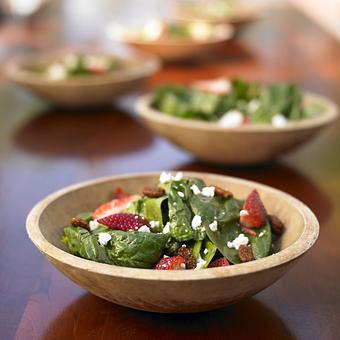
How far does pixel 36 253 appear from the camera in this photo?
1.34 metres

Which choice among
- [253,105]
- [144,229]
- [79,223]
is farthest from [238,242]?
[253,105]

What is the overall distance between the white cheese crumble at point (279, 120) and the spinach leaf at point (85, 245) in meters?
0.75

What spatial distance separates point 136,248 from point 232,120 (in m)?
0.83

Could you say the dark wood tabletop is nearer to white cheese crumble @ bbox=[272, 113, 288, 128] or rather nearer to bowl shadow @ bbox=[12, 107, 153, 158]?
bowl shadow @ bbox=[12, 107, 153, 158]

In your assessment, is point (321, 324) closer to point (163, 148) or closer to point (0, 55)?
point (163, 148)

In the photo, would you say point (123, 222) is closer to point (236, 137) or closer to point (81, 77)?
point (236, 137)

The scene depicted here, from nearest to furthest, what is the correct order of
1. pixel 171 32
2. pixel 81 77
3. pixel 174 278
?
pixel 174 278 → pixel 81 77 → pixel 171 32

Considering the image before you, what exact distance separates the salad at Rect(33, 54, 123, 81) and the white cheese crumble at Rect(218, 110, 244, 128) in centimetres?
71

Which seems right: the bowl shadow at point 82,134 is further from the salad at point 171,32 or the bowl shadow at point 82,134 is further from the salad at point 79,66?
the salad at point 171,32

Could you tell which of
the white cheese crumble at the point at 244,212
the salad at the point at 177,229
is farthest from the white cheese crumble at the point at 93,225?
the white cheese crumble at the point at 244,212

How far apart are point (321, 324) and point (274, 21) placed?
3.30 m

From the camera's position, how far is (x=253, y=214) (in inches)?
47.4

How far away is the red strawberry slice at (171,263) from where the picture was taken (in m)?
1.06

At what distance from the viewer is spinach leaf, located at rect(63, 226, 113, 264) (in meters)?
1.09
